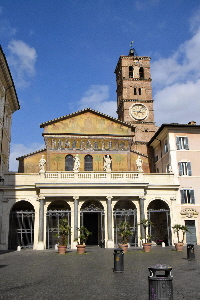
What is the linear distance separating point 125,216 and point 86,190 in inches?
180

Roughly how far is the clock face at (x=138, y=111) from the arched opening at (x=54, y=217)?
2527 centimetres

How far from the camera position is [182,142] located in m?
32.8

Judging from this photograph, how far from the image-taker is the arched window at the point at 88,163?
34.8 meters

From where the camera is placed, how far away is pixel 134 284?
10.3 m

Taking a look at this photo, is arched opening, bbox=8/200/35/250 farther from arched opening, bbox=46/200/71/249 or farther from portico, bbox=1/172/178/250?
arched opening, bbox=46/200/71/249

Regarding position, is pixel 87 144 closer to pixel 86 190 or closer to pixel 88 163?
pixel 88 163

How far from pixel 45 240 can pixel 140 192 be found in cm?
995

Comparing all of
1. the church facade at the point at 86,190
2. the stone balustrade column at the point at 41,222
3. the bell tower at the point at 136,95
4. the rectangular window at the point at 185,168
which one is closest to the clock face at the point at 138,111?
the bell tower at the point at 136,95

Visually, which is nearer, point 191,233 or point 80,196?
point 80,196

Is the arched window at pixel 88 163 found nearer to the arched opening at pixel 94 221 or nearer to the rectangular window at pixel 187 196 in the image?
the arched opening at pixel 94 221

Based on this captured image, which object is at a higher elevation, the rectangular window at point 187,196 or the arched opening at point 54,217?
the rectangular window at point 187,196

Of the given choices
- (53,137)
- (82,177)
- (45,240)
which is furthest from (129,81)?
(45,240)

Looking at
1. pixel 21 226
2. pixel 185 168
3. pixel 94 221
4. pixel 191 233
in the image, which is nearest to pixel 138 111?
pixel 185 168

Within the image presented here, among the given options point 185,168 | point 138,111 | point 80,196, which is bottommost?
point 80,196
